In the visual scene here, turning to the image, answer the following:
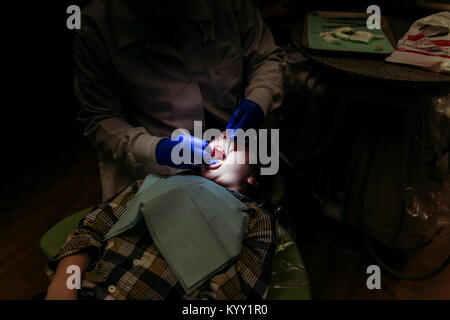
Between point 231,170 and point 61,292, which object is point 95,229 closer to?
point 61,292

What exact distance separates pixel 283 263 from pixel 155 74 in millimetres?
775

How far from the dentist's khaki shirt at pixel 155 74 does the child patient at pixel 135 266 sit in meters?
0.28

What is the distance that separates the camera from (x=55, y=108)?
2531mm

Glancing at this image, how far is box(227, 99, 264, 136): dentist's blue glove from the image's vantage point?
119cm

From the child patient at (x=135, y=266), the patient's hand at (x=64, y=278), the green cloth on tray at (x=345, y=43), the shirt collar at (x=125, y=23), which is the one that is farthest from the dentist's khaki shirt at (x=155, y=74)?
the patient's hand at (x=64, y=278)

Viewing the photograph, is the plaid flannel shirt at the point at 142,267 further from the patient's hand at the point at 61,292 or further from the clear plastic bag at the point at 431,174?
the clear plastic bag at the point at 431,174

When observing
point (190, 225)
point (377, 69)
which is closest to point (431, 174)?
point (377, 69)

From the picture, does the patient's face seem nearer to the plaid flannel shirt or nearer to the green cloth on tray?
the plaid flannel shirt

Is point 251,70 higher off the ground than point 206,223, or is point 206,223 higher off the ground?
point 251,70

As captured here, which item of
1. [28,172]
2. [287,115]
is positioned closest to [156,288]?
[287,115]

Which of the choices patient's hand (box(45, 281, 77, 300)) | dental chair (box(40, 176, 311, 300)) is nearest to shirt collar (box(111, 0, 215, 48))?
dental chair (box(40, 176, 311, 300))

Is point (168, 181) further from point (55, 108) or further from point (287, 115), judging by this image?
point (55, 108)

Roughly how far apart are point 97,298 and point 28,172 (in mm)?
1802

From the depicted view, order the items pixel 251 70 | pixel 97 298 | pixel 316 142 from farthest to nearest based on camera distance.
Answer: pixel 316 142 → pixel 251 70 → pixel 97 298
